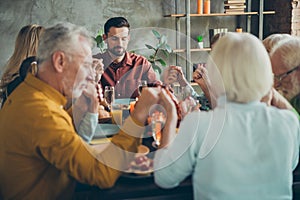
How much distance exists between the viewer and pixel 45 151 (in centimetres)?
133

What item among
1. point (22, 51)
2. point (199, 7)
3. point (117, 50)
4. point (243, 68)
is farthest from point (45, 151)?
point (199, 7)

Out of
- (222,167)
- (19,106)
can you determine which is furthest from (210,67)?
(19,106)

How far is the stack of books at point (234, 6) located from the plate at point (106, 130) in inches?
130

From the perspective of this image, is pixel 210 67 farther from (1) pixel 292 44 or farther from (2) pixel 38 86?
(1) pixel 292 44

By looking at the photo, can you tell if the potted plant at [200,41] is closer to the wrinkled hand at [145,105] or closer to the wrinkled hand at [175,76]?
the wrinkled hand at [175,76]

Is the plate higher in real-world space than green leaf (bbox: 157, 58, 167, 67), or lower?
higher

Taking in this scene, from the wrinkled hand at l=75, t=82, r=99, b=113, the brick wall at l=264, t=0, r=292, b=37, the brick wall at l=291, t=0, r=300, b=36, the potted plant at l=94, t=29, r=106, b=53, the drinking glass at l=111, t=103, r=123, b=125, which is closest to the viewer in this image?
the wrinkled hand at l=75, t=82, r=99, b=113

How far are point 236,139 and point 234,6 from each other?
4.05m

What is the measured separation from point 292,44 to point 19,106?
129 centimetres

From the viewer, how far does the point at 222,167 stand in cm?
128

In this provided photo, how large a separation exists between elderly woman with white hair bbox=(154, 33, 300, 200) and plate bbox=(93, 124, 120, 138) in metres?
0.71

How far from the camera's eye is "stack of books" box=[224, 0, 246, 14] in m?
5.02

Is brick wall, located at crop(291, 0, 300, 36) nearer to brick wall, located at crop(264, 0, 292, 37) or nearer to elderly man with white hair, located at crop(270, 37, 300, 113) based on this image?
brick wall, located at crop(264, 0, 292, 37)

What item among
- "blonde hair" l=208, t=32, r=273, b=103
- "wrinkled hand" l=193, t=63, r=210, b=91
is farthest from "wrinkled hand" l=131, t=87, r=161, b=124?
"wrinkled hand" l=193, t=63, r=210, b=91
